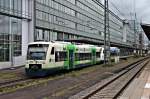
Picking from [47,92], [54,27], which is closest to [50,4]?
[54,27]

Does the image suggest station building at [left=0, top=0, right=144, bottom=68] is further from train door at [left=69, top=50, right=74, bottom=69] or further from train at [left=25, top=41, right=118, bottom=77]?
train at [left=25, top=41, right=118, bottom=77]

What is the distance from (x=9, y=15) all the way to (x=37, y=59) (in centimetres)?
1836

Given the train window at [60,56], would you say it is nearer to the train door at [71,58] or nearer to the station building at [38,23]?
the train door at [71,58]

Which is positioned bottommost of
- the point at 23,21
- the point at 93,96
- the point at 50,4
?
the point at 93,96

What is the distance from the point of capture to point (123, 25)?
15075 centimetres

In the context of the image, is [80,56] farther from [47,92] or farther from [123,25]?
[123,25]

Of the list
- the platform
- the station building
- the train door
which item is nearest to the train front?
the train door

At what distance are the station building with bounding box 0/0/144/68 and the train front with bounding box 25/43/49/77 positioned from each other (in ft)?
49.3

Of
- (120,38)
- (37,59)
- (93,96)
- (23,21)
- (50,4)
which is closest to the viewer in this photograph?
(93,96)

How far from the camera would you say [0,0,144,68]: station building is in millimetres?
44500

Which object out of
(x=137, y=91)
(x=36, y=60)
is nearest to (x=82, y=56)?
(x=36, y=60)

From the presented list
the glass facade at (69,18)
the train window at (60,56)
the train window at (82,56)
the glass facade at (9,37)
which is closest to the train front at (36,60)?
the train window at (60,56)

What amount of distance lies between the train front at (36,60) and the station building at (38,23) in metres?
15.0

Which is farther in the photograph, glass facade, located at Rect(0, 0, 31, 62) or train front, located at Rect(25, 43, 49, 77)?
glass facade, located at Rect(0, 0, 31, 62)
